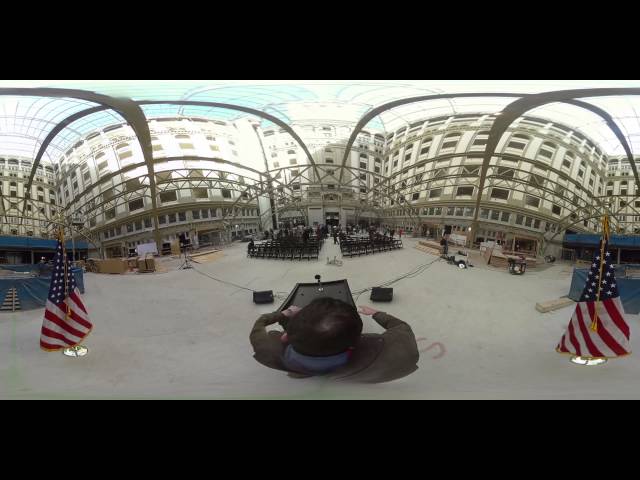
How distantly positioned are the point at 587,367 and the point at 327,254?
2056mm

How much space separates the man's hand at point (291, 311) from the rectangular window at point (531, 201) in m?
1.79

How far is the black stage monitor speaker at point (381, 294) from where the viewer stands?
1.96 m

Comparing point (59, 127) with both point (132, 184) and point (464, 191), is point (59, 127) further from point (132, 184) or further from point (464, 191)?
point (464, 191)

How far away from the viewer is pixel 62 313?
6.44 feet

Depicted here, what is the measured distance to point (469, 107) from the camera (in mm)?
1930

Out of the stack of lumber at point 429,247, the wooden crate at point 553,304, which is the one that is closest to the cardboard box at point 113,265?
the stack of lumber at point 429,247

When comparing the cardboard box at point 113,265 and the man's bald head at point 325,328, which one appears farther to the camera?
the cardboard box at point 113,265

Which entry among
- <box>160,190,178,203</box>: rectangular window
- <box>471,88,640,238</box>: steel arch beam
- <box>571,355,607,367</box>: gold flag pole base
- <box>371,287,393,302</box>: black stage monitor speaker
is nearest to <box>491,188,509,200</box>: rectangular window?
<box>471,88,640,238</box>: steel arch beam

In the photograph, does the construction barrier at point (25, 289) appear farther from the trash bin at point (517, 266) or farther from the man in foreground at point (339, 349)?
the trash bin at point (517, 266)

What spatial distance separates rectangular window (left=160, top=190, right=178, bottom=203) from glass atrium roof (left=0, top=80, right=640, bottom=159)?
0.64 m

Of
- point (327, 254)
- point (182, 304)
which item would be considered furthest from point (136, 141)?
point (327, 254)

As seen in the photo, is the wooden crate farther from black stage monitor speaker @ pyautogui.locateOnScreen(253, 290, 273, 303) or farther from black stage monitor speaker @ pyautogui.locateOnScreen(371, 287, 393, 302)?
black stage monitor speaker @ pyautogui.locateOnScreen(253, 290, 273, 303)

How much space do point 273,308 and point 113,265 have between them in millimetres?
1266
